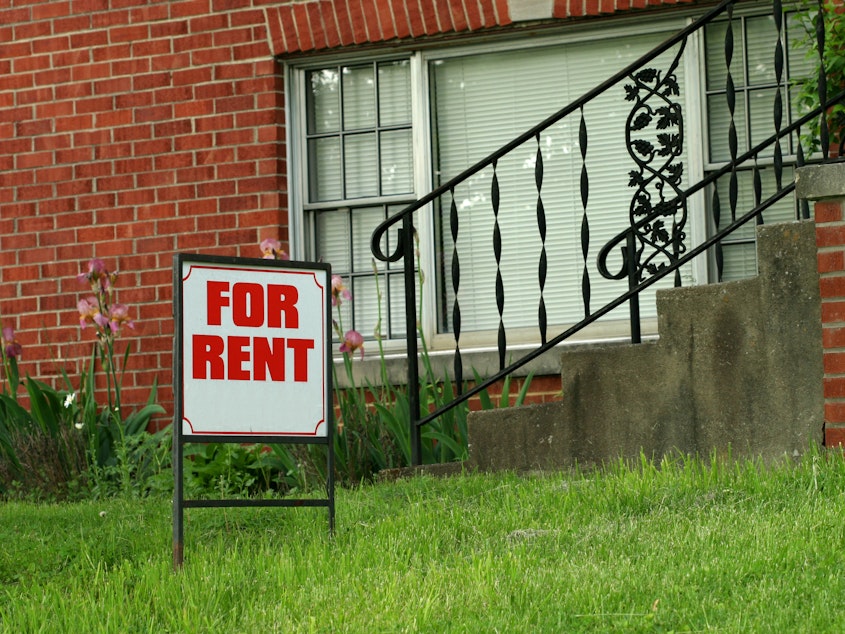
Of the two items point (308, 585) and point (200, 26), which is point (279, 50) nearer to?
point (200, 26)

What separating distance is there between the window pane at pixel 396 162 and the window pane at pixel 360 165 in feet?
0.19

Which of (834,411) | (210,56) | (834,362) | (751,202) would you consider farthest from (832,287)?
(210,56)

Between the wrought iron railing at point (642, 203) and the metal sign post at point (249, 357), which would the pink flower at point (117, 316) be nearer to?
the wrought iron railing at point (642, 203)

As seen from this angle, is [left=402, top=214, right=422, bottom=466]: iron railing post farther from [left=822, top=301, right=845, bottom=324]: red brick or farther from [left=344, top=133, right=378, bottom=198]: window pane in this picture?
[left=822, top=301, right=845, bottom=324]: red brick

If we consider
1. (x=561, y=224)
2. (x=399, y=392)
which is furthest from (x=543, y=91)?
(x=399, y=392)

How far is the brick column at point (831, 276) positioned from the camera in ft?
17.6

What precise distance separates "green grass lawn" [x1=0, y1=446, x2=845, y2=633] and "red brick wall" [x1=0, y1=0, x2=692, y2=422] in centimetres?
274

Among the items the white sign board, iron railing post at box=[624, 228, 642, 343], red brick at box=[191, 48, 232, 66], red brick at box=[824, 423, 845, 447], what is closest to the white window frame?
red brick at box=[191, 48, 232, 66]

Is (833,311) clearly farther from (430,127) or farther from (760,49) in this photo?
(430,127)

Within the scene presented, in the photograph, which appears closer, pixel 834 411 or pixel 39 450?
pixel 834 411

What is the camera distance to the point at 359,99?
26.6ft

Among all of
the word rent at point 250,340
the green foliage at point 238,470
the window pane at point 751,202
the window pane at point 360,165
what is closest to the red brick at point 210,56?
the window pane at point 360,165

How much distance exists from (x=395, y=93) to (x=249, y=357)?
366cm

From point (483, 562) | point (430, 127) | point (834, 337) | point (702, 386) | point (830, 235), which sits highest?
point (430, 127)
